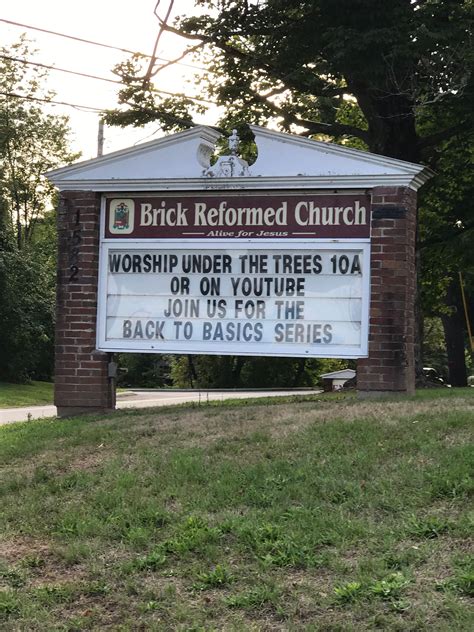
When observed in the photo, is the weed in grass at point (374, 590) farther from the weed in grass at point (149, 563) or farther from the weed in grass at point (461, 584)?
the weed in grass at point (149, 563)

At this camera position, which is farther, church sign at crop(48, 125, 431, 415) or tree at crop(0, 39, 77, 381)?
tree at crop(0, 39, 77, 381)

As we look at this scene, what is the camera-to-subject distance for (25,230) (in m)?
39.1

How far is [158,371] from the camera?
4644 centimetres

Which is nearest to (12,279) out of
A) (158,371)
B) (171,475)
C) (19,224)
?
(19,224)

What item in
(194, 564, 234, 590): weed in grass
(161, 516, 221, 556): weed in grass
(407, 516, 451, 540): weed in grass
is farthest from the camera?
(161, 516, 221, 556): weed in grass

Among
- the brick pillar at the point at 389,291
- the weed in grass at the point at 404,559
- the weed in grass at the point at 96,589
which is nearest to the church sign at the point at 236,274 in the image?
the brick pillar at the point at 389,291

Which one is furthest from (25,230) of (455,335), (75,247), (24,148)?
(75,247)

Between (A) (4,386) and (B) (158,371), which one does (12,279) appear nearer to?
(A) (4,386)

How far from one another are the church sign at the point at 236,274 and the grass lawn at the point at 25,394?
1361 cm

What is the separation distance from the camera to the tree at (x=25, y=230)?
29000mm

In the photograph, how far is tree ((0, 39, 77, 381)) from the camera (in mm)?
29000

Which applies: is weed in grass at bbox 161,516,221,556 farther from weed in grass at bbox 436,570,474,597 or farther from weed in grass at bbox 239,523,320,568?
weed in grass at bbox 436,570,474,597

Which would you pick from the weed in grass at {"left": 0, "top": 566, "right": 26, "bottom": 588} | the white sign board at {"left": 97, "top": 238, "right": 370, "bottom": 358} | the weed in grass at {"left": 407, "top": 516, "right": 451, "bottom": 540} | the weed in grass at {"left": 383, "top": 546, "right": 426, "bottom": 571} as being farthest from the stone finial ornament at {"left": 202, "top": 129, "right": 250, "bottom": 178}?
the weed in grass at {"left": 383, "top": 546, "right": 426, "bottom": 571}

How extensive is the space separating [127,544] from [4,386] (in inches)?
943
